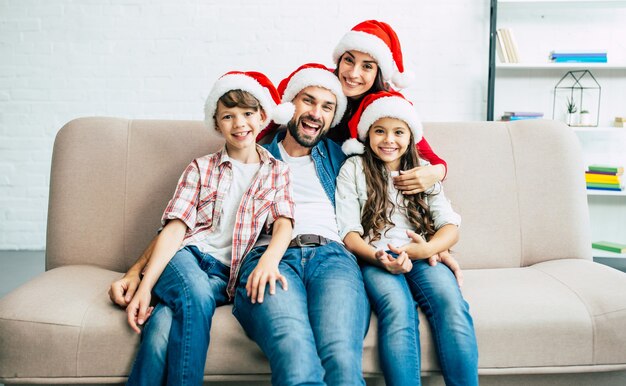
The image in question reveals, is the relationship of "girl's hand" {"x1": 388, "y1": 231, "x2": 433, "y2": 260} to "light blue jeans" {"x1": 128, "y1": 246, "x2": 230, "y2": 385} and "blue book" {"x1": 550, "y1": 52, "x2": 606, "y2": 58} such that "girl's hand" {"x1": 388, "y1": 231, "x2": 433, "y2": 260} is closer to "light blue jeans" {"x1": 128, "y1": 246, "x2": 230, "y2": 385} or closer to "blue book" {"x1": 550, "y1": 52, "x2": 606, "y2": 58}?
"light blue jeans" {"x1": 128, "y1": 246, "x2": 230, "y2": 385}

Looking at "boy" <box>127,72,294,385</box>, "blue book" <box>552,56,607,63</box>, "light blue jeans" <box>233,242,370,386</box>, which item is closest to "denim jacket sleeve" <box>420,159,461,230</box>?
"light blue jeans" <box>233,242,370,386</box>

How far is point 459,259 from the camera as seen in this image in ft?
6.07

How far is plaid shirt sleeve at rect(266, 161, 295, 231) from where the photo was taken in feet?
5.20

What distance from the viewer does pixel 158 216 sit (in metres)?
1.82

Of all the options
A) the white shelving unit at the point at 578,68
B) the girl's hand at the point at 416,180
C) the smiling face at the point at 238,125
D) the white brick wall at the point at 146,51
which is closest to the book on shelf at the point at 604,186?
the white shelving unit at the point at 578,68

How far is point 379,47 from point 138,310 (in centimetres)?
133

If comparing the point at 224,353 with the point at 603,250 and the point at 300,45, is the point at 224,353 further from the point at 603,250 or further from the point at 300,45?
the point at 603,250

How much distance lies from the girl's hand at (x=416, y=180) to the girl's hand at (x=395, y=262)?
0.29m

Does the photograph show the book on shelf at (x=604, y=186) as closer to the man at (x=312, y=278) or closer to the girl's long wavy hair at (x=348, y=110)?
the girl's long wavy hair at (x=348, y=110)

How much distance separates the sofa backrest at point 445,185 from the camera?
5.86 feet

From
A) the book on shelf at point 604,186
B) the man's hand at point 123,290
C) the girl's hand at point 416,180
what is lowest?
the man's hand at point 123,290

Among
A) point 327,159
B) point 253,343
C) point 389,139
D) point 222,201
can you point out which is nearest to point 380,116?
point 389,139

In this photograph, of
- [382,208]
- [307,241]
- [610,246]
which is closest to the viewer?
[307,241]

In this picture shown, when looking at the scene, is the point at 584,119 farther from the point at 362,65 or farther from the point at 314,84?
the point at 314,84
